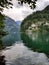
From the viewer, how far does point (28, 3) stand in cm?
2225

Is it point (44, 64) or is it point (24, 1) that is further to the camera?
point (44, 64)

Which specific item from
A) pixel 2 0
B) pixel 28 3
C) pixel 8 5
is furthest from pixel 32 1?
pixel 8 5

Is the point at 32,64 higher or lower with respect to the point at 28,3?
lower

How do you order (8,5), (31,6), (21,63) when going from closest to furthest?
(31,6), (8,5), (21,63)

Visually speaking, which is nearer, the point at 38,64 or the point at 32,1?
the point at 32,1

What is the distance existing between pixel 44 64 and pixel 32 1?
9915 millimetres

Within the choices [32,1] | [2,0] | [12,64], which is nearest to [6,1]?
[2,0]

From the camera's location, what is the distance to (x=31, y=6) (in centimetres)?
2172

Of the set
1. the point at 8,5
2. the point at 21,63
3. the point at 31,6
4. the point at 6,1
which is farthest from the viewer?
the point at 21,63

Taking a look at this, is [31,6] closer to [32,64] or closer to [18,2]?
[18,2]

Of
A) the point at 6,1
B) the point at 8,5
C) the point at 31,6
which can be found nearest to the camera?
the point at 31,6

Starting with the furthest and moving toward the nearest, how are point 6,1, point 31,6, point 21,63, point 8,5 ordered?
point 21,63 < point 8,5 < point 6,1 < point 31,6

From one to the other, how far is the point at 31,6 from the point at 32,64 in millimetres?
9337

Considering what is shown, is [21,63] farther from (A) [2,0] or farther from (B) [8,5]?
(A) [2,0]
